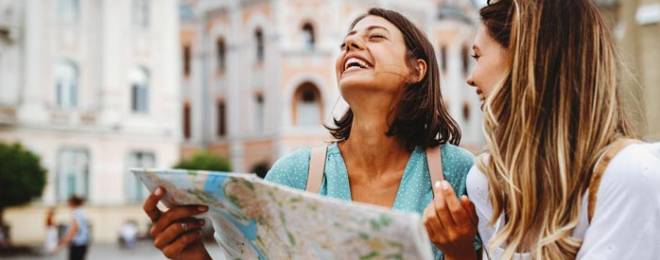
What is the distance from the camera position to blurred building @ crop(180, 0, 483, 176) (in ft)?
104

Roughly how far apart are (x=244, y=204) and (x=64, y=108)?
24977mm

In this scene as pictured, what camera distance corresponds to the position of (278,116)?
104 ft

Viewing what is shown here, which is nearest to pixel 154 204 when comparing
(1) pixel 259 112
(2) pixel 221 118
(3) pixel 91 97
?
(3) pixel 91 97

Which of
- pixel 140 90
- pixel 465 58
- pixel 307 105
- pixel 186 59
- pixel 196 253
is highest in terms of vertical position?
pixel 465 58

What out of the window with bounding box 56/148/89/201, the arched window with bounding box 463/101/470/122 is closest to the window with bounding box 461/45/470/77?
the arched window with bounding box 463/101/470/122

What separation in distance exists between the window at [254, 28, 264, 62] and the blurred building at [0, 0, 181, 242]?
18.4ft

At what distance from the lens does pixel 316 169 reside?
2492mm

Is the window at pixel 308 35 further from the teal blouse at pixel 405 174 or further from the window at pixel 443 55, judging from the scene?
the teal blouse at pixel 405 174

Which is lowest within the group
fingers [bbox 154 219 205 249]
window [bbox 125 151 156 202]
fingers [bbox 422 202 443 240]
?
window [bbox 125 151 156 202]

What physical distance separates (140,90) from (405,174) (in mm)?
26114

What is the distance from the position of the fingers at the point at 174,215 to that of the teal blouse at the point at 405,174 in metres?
0.48

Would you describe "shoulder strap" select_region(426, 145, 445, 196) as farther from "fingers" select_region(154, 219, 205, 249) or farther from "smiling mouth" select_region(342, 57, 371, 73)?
"fingers" select_region(154, 219, 205, 249)

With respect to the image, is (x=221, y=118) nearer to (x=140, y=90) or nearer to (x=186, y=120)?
(x=186, y=120)

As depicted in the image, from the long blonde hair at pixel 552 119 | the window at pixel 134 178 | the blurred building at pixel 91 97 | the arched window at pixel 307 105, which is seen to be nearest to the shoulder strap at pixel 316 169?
the long blonde hair at pixel 552 119
